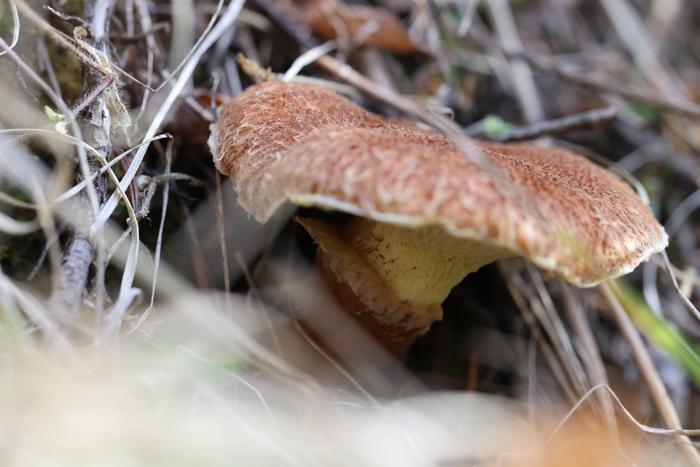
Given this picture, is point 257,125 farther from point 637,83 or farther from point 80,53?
point 637,83

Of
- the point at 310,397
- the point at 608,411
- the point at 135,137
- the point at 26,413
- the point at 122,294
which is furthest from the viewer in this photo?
the point at 608,411

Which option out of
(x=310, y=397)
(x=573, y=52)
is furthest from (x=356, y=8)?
(x=310, y=397)

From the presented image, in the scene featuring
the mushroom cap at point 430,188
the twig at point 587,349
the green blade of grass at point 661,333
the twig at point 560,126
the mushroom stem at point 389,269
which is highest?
the mushroom cap at point 430,188

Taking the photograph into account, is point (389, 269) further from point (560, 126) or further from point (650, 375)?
point (560, 126)

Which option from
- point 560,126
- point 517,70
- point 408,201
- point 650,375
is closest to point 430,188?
point 408,201

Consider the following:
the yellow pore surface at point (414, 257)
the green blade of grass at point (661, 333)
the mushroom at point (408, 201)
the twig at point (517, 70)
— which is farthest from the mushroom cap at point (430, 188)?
the twig at point (517, 70)

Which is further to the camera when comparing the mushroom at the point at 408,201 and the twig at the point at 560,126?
the twig at the point at 560,126

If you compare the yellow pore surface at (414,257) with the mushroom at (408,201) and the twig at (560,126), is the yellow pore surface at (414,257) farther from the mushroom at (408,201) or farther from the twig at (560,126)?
the twig at (560,126)

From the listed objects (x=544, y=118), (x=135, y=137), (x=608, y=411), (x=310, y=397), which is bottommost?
(x=608, y=411)
